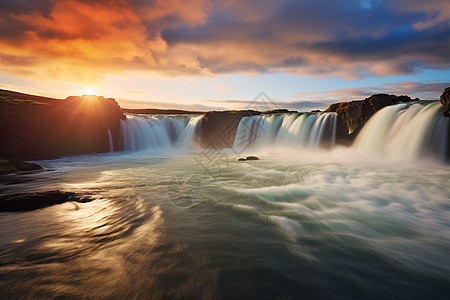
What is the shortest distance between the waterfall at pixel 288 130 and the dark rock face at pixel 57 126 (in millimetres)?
16948

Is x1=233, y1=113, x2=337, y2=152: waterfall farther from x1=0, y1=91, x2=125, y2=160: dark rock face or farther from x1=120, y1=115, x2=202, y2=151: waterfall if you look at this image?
x1=0, y1=91, x2=125, y2=160: dark rock face

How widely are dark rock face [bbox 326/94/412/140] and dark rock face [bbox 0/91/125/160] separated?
81.9 feet

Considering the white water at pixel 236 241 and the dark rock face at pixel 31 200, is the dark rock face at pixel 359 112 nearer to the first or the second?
the white water at pixel 236 241

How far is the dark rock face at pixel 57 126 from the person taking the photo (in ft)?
54.6

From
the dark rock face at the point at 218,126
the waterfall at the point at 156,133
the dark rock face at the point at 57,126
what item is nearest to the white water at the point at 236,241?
the dark rock face at the point at 57,126

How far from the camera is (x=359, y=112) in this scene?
56.1 feet

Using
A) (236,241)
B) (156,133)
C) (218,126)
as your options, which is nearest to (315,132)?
(218,126)

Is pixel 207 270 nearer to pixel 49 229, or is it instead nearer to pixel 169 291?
pixel 169 291

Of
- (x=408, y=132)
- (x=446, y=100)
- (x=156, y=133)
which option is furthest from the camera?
(x=156, y=133)

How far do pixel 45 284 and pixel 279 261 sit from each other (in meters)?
3.47

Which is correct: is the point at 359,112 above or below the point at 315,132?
above

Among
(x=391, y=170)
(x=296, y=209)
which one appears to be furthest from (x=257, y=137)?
(x=296, y=209)

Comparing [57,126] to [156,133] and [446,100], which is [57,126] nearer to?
[156,133]

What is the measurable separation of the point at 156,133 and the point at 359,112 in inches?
956
